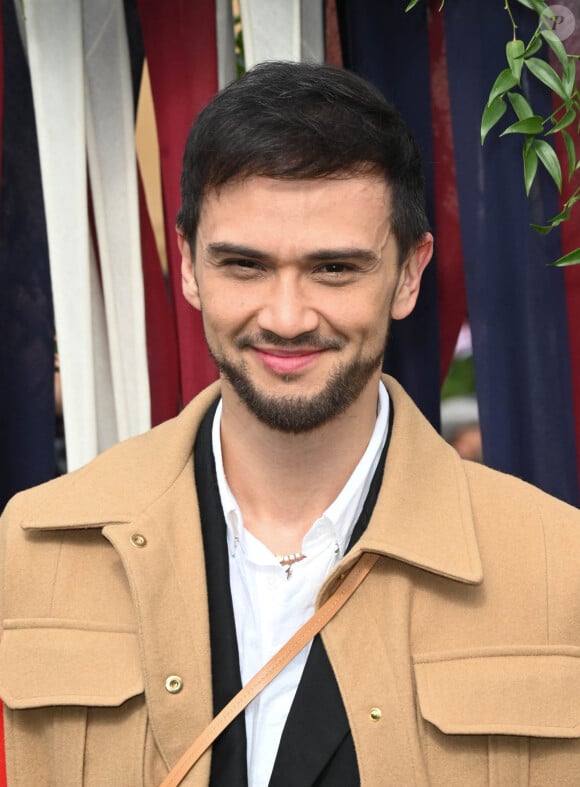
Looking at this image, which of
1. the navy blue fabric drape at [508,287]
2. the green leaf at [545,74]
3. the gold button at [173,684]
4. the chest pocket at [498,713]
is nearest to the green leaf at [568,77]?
the green leaf at [545,74]

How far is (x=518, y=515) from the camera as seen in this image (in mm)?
2084

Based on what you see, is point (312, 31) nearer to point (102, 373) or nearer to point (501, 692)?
point (102, 373)

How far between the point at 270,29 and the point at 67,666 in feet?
3.60

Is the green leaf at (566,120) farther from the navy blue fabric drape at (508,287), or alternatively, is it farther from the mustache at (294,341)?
the mustache at (294,341)

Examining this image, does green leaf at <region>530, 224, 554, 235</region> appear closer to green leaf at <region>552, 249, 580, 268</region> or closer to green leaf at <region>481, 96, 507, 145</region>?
green leaf at <region>552, 249, 580, 268</region>

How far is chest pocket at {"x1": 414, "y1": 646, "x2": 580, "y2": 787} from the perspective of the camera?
1963mm

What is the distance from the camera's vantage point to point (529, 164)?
211 centimetres

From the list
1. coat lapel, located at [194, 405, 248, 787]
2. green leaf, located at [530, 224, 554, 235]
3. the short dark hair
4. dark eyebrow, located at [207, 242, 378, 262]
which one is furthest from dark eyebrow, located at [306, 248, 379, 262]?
coat lapel, located at [194, 405, 248, 787]

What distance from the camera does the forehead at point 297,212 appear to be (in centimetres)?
193

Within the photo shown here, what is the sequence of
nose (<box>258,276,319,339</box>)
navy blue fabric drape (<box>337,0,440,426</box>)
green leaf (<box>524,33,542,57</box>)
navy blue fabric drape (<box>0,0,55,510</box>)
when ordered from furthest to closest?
1. navy blue fabric drape (<box>0,0,55,510</box>)
2. navy blue fabric drape (<box>337,0,440,426</box>)
3. green leaf (<box>524,33,542,57</box>)
4. nose (<box>258,276,319,339</box>)

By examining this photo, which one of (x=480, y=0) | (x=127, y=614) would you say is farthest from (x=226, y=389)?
(x=480, y=0)

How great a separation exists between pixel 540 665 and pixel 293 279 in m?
0.70

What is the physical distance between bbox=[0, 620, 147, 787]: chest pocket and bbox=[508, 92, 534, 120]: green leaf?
40.9 inches

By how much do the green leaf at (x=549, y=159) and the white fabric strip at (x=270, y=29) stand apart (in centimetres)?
43
